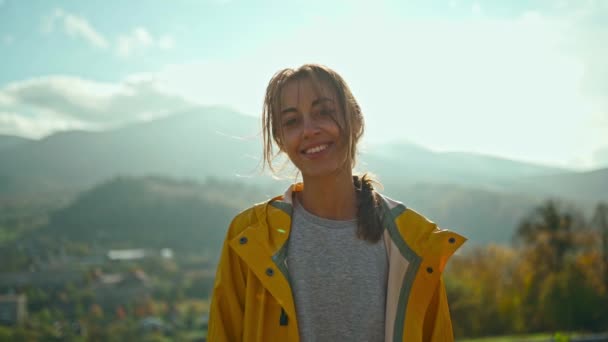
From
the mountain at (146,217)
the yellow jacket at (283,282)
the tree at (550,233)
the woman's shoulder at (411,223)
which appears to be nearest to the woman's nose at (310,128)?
the yellow jacket at (283,282)

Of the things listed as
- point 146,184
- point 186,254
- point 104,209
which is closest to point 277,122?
point 186,254

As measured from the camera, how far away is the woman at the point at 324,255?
1.97 m

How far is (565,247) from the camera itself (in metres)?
35.4

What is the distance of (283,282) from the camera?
1.96 metres

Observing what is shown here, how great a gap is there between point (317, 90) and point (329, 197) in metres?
0.47

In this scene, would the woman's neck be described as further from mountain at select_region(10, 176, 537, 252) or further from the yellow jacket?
mountain at select_region(10, 176, 537, 252)

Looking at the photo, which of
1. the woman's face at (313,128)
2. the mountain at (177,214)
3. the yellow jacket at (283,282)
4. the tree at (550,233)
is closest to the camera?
the yellow jacket at (283,282)

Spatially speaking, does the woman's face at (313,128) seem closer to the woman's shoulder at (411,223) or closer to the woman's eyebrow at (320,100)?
the woman's eyebrow at (320,100)

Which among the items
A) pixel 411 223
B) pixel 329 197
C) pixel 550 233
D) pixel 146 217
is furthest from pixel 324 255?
pixel 146 217

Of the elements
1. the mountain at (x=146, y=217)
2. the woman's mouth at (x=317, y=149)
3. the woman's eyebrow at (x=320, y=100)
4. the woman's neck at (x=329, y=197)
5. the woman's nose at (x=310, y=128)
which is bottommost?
the mountain at (x=146, y=217)

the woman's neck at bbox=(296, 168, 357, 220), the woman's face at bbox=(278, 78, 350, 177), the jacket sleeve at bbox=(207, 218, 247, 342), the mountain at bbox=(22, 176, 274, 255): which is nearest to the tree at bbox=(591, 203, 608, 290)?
the woman's neck at bbox=(296, 168, 357, 220)

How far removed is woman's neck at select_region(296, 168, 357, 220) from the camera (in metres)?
2.18

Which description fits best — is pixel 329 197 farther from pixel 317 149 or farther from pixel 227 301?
pixel 227 301

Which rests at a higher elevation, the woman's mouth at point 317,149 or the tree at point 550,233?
the woman's mouth at point 317,149
